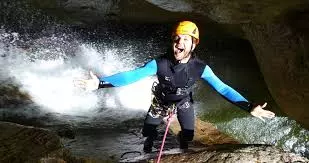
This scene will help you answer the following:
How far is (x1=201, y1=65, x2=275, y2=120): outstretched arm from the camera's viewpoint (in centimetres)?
411

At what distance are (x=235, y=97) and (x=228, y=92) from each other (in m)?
0.11

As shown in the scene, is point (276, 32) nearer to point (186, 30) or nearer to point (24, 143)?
point (186, 30)

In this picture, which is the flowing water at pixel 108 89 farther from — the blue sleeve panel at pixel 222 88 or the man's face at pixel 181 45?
the man's face at pixel 181 45

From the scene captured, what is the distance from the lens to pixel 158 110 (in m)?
5.00

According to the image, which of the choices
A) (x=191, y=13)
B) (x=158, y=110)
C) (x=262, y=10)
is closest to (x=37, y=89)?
(x=191, y=13)

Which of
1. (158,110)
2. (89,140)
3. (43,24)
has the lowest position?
(89,140)

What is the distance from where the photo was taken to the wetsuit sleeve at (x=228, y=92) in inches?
167

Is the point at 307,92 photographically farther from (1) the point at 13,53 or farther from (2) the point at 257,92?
(1) the point at 13,53

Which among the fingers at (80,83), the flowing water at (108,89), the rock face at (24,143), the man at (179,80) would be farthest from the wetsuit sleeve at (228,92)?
the rock face at (24,143)

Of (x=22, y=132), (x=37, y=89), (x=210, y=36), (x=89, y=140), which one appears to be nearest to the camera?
(x=22, y=132)

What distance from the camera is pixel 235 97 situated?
4.34 metres

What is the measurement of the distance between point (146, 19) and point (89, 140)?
13.6 ft

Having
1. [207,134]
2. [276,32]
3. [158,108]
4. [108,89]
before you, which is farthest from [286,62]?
[108,89]

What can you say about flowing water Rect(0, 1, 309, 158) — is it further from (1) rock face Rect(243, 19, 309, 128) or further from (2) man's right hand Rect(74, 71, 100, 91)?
(2) man's right hand Rect(74, 71, 100, 91)
